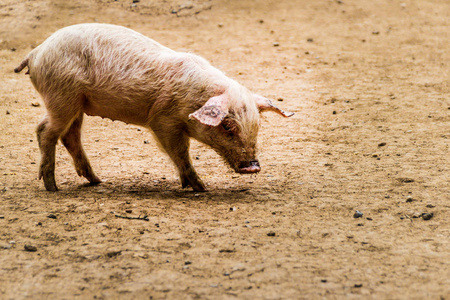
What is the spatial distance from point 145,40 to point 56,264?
9.10ft

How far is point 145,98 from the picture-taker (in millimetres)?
5184

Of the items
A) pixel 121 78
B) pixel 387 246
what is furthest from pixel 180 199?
pixel 387 246

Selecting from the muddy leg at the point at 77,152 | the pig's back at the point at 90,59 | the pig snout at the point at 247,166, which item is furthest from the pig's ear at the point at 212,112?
the muddy leg at the point at 77,152

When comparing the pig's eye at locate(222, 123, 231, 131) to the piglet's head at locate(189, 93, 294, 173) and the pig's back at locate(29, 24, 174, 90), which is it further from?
the pig's back at locate(29, 24, 174, 90)

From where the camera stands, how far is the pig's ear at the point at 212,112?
180 inches

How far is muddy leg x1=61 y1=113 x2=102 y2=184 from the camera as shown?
5.66m

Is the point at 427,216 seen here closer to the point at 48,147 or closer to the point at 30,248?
the point at 30,248

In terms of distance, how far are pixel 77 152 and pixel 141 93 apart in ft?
3.70

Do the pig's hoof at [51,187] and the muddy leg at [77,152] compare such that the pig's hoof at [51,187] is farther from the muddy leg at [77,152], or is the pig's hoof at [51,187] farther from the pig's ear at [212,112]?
the pig's ear at [212,112]

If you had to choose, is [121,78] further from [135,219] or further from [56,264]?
[56,264]

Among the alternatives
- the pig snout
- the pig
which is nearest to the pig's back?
the pig

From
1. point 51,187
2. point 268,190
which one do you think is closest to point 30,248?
point 51,187

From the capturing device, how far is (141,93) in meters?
5.16

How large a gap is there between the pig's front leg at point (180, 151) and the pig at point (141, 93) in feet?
0.03
